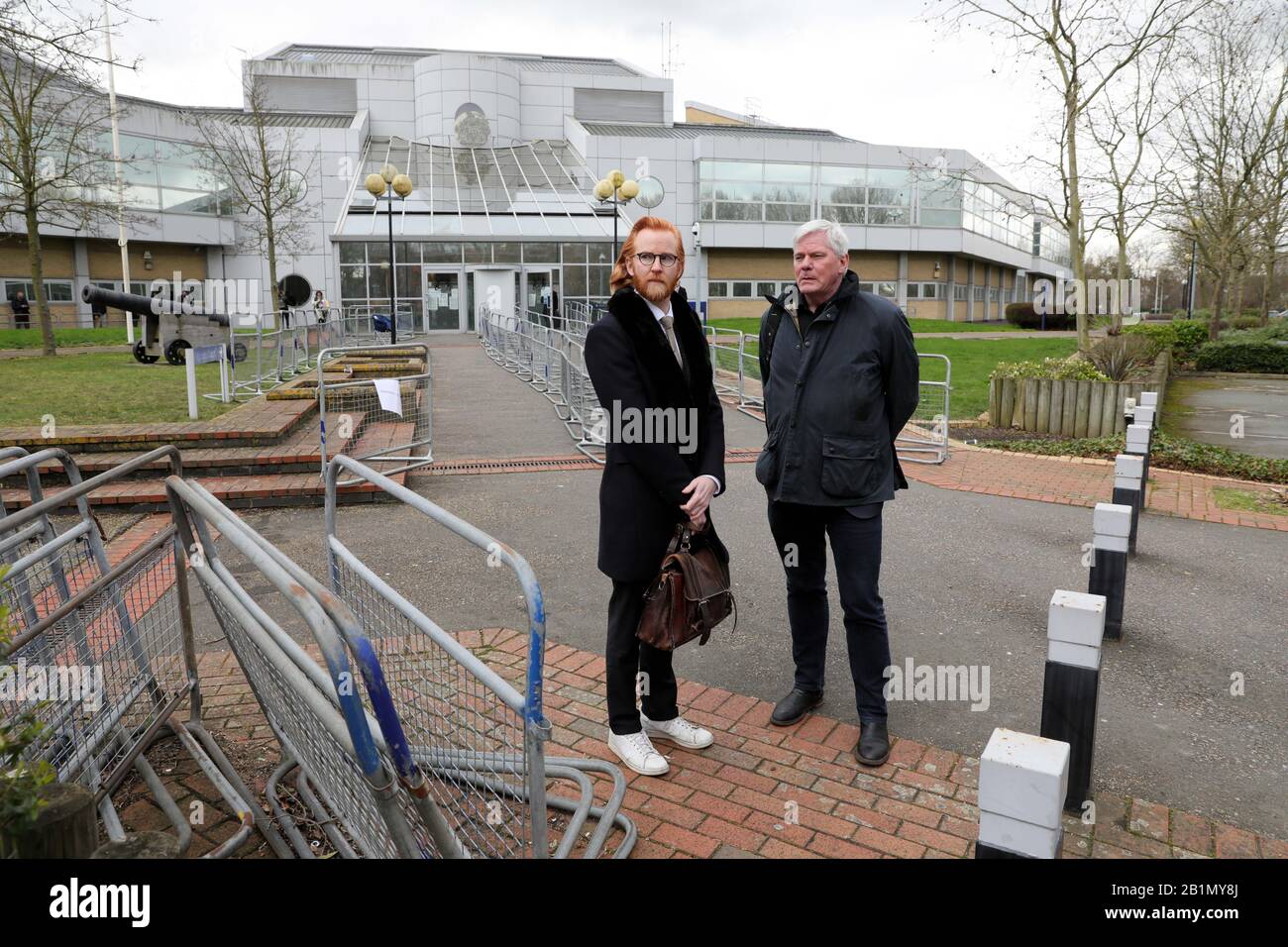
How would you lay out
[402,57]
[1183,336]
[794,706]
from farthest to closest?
[402,57], [1183,336], [794,706]

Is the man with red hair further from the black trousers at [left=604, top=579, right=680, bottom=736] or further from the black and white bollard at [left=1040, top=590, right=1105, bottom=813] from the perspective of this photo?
the black and white bollard at [left=1040, top=590, right=1105, bottom=813]

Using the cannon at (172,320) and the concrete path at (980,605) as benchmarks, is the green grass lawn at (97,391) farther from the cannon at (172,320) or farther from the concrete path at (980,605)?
the concrete path at (980,605)

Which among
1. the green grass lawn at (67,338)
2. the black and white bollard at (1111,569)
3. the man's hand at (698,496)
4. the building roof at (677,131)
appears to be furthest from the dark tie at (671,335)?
the building roof at (677,131)

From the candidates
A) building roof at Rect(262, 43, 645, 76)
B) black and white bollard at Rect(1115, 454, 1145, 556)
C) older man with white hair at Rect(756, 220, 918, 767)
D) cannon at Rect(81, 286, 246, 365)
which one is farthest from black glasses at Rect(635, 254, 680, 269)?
building roof at Rect(262, 43, 645, 76)

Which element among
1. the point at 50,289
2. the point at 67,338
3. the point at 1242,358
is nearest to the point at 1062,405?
the point at 1242,358

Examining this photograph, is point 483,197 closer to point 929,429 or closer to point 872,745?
point 929,429

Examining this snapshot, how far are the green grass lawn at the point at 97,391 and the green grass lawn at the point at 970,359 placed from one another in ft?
24.9

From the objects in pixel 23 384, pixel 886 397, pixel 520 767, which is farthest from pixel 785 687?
pixel 23 384

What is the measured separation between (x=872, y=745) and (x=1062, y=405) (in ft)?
33.1

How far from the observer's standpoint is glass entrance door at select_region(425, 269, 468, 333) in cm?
3562

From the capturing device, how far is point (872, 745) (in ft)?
11.9

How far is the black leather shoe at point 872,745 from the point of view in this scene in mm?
3598

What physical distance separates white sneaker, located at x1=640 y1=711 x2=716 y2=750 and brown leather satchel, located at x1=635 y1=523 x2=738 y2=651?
512mm

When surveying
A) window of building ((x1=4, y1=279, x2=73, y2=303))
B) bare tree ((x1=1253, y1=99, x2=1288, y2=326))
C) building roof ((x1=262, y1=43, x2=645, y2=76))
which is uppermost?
building roof ((x1=262, y1=43, x2=645, y2=76))
